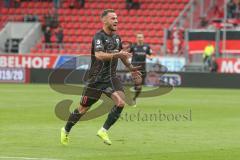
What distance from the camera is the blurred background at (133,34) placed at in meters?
39.8

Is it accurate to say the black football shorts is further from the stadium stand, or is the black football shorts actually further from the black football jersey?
the stadium stand

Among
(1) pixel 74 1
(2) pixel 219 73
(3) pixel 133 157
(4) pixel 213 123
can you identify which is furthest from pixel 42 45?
(3) pixel 133 157

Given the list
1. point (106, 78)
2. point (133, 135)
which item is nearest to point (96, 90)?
point (106, 78)

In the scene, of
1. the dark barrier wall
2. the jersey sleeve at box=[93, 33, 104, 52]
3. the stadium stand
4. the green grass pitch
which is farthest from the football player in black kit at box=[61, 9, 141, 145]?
the stadium stand

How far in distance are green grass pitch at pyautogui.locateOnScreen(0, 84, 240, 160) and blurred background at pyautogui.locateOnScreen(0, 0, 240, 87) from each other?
14.2 meters

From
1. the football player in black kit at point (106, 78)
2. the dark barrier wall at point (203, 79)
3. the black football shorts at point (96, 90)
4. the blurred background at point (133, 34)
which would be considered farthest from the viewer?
the blurred background at point (133, 34)

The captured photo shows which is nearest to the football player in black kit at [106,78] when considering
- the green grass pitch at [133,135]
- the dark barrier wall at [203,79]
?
the green grass pitch at [133,135]

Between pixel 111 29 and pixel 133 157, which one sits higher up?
pixel 111 29

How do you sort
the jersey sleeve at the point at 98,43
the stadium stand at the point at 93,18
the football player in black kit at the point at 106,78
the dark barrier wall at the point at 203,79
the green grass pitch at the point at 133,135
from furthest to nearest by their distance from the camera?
the stadium stand at the point at 93,18
the dark barrier wall at the point at 203,79
the football player in black kit at the point at 106,78
the jersey sleeve at the point at 98,43
the green grass pitch at the point at 133,135

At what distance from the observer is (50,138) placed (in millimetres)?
15047

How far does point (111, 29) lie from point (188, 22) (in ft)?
101

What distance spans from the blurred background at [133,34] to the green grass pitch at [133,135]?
14.2 metres

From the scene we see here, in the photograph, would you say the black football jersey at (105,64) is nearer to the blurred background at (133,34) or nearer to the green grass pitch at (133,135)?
the green grass pitch at (133,135)

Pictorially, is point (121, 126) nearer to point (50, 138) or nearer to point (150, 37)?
point (50, 138)
